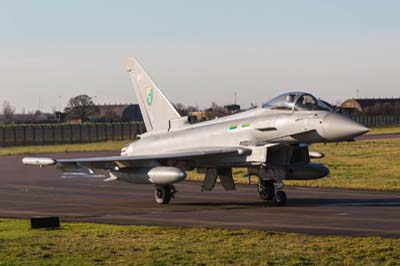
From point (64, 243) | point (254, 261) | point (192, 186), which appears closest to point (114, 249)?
point (64, 243)

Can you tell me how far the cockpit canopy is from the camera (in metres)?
22.7

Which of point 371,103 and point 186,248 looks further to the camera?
point 371,103

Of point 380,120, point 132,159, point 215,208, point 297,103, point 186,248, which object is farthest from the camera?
point 380,120

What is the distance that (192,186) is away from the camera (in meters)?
32.4

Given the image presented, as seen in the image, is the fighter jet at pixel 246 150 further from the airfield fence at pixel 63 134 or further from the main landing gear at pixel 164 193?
the airfield fence at pixel 63 134

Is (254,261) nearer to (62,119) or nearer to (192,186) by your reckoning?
(192,186)

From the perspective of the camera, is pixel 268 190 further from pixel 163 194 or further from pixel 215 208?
pixel 163 194

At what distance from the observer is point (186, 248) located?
1452 cm

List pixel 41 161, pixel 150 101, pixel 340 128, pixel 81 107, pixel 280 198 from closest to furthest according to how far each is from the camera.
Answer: pixel 340 128
pixel 280 198
pixel 41 161
pixel 150 101
pixel 81 107

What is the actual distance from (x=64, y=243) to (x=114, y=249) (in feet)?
4.24

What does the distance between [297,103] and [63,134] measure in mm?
67364

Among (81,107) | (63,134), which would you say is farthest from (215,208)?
(81,107)

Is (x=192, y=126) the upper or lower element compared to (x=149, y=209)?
upper

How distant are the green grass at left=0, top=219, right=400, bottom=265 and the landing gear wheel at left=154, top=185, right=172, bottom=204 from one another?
23.4 feet
